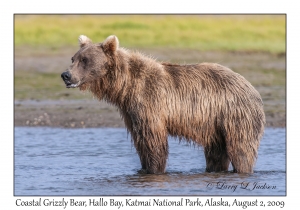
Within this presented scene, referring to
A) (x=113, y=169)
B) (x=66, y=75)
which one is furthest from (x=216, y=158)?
(x=66, y=75)

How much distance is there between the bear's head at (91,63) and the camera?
895 centimetres

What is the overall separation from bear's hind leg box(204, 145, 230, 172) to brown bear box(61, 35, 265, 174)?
0.16m

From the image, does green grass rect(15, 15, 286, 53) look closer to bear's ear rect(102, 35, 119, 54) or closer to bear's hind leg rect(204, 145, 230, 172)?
bear's hind leg rect(204, 145, 230, 172)

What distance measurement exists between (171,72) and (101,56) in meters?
1.00

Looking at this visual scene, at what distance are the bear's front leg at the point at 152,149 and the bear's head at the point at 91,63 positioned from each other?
38.8 inches

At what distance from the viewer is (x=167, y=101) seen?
8.99m

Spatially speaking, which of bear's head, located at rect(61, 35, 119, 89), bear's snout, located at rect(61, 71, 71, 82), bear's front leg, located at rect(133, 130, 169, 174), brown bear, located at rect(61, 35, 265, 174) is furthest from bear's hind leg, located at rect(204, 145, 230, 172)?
bear's snout, located at rect(61, 71, 71, 82)

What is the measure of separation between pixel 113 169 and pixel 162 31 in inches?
539

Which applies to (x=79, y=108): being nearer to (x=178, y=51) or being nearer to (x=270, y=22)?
(x=178, y=51)

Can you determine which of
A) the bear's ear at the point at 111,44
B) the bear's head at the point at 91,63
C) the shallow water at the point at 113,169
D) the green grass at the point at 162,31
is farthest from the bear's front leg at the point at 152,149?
the green grass at the point at 162,31

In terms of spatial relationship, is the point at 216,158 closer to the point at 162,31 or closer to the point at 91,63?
the point at 91,63

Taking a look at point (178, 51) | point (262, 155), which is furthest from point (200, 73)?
point (178, 51)

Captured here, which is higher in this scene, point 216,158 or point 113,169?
point 216,158

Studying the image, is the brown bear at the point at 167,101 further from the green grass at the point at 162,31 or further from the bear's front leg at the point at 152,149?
the green grass at the point at 162,31
